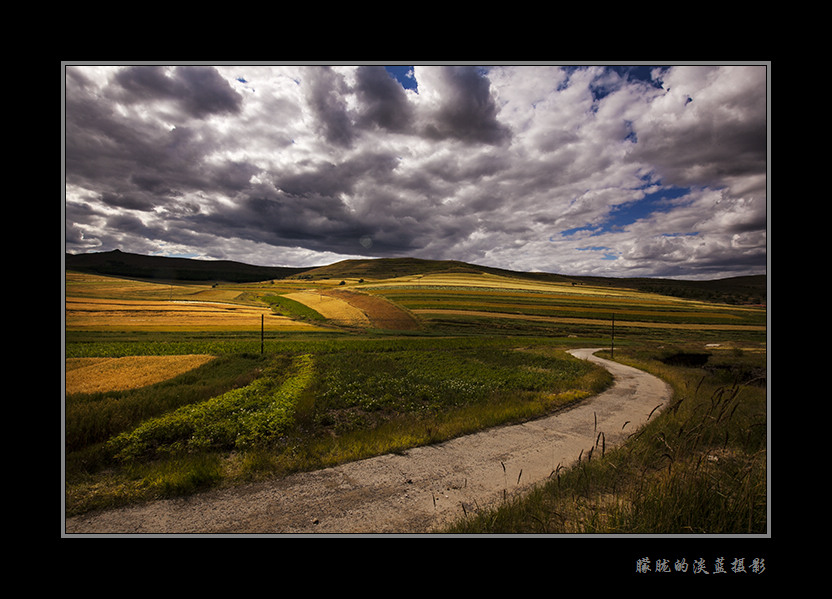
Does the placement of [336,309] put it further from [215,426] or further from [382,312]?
[215,426]

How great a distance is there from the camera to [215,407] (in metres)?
11.2

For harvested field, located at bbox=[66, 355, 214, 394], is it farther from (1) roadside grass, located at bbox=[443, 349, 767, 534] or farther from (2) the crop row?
(1) roadside grass, located at bbox=[443, 349, 767, 534]

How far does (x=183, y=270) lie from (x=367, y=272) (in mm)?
85821

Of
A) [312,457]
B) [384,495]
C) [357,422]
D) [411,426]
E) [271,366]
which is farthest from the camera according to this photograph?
[271,366]

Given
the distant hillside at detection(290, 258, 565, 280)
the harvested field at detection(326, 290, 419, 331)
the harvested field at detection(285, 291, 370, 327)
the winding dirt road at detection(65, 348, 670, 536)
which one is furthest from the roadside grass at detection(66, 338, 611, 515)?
the distant hillside at detection(290, 258, 565, 280)

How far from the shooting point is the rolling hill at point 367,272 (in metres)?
72.3

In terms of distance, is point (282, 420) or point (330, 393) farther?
point (330, 393)

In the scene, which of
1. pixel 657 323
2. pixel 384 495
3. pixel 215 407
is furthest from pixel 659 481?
pixel 657 323

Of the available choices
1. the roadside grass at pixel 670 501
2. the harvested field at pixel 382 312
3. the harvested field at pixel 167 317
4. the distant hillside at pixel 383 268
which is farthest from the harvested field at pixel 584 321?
the distant hillside at pixel 383 268

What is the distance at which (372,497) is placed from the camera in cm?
598

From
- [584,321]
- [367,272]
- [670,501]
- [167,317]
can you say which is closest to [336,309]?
[167,317]

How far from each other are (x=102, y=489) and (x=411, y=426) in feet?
24.1

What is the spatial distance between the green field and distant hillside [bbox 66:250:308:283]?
33.9m

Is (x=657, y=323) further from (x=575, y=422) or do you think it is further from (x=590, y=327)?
(x=575, y=422)
